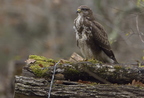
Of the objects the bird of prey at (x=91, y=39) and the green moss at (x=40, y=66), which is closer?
the green moss at (x=40, y=66)

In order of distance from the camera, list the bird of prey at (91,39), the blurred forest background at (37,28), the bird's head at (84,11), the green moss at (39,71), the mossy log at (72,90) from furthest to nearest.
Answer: the blurred forest background at (37,28)
the bird's head at (84,11)
the bird of prey at (91,39)
the green moss at (39,71)
the mossy log at (72,90)

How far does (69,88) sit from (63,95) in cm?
17

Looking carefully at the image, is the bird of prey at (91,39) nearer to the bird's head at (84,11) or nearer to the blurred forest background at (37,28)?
the bird's head at (84,11)

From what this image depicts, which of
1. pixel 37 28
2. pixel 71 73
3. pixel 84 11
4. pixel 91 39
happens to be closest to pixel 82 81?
pixel 71 73

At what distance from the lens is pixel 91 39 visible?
8.04m

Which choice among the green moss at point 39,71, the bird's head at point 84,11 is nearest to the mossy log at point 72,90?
the green moss at point 39,71

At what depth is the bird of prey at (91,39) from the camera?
8.06 metres

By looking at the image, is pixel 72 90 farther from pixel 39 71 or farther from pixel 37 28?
pixel 37 28

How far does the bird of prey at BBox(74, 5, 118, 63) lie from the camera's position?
806cm

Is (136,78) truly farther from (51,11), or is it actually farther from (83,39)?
(51,11)

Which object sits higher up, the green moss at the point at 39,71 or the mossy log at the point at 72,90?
the green moss at the point at 39,71

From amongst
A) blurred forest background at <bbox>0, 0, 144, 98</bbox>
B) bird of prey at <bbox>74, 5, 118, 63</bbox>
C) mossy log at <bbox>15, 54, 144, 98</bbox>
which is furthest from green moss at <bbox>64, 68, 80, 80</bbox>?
blurred forest background at <bbox>0, 0, 144, 98</bbox>

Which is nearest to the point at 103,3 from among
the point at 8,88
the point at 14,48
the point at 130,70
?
the point at 8,88

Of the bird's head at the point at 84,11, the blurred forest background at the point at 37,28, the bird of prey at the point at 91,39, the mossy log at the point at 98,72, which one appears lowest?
the mossy log at the point at 98,72
